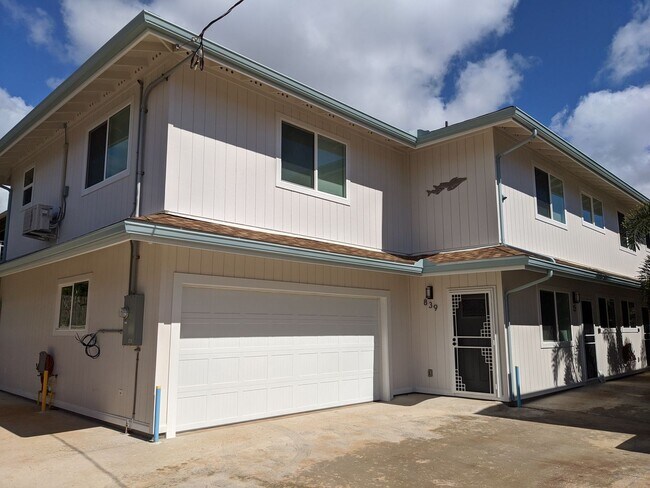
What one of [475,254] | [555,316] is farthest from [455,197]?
[555,316]

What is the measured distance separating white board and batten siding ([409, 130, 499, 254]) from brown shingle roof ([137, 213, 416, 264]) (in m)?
1.48

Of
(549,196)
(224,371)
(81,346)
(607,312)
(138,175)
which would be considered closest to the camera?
(224,371)

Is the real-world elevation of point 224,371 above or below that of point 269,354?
below

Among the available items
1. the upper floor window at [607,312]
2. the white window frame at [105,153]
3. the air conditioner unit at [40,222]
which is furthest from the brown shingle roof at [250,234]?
the upper floor window at [607,312]

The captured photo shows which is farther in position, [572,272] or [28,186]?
[28,186]

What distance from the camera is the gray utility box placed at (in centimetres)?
655

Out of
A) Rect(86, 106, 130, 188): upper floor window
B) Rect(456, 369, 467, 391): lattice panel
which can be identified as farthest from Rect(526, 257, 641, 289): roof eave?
Rect(86, 106, 130, 188): upper floor window

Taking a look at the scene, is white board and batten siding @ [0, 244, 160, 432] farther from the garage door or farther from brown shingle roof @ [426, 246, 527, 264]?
brown shingle roof @ [426, 246, 527, 264]

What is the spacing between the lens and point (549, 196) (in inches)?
465

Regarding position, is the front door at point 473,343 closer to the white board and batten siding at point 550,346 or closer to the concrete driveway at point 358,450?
the white board and batten siding at point 550,346

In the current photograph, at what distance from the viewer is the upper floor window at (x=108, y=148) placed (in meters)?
8.11

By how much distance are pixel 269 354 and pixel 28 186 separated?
798 centimetres

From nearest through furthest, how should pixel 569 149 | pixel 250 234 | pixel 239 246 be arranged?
pixel 239 246 < pixel 250 234 < pixel 569 149

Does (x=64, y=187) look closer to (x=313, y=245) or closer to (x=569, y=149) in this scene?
(x=313, y=245)
